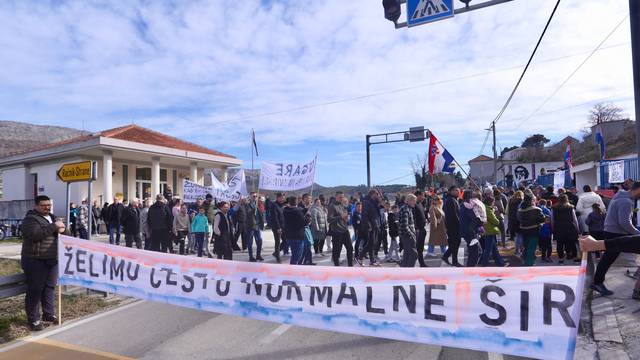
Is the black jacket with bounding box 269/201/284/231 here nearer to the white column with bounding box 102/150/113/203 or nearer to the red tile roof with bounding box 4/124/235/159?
the white column with bounding box 102/150/113/203

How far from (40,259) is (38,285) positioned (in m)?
0.35

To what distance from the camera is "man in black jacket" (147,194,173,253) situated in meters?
10.8

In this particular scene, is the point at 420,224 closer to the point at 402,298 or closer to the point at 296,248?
the point at 296,248

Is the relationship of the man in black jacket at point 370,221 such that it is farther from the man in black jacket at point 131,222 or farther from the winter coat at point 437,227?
the man in black jacket at point 131,222

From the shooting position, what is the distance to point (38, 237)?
19.2 feet

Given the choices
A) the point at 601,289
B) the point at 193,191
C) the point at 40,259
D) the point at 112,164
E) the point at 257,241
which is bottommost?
the point at 601,289

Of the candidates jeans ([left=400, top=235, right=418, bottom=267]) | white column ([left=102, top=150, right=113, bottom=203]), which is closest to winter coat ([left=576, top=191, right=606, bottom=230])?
jeans ([left=400, top=235, right=418, bottom=267])

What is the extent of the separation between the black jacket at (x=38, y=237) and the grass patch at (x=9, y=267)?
477 centimetres

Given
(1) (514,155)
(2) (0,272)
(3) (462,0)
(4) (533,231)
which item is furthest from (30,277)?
(1) (514,155)

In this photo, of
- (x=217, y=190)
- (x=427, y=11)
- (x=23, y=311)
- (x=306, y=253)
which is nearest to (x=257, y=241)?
(x=306, y=253)

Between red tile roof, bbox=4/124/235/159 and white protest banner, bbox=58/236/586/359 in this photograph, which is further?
red tile roof, bbox=4/124/235/159

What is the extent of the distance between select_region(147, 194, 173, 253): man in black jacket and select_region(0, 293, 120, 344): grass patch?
3353 mm

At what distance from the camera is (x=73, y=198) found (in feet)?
75.2

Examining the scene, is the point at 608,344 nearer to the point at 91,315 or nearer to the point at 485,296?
the point at 485,296
